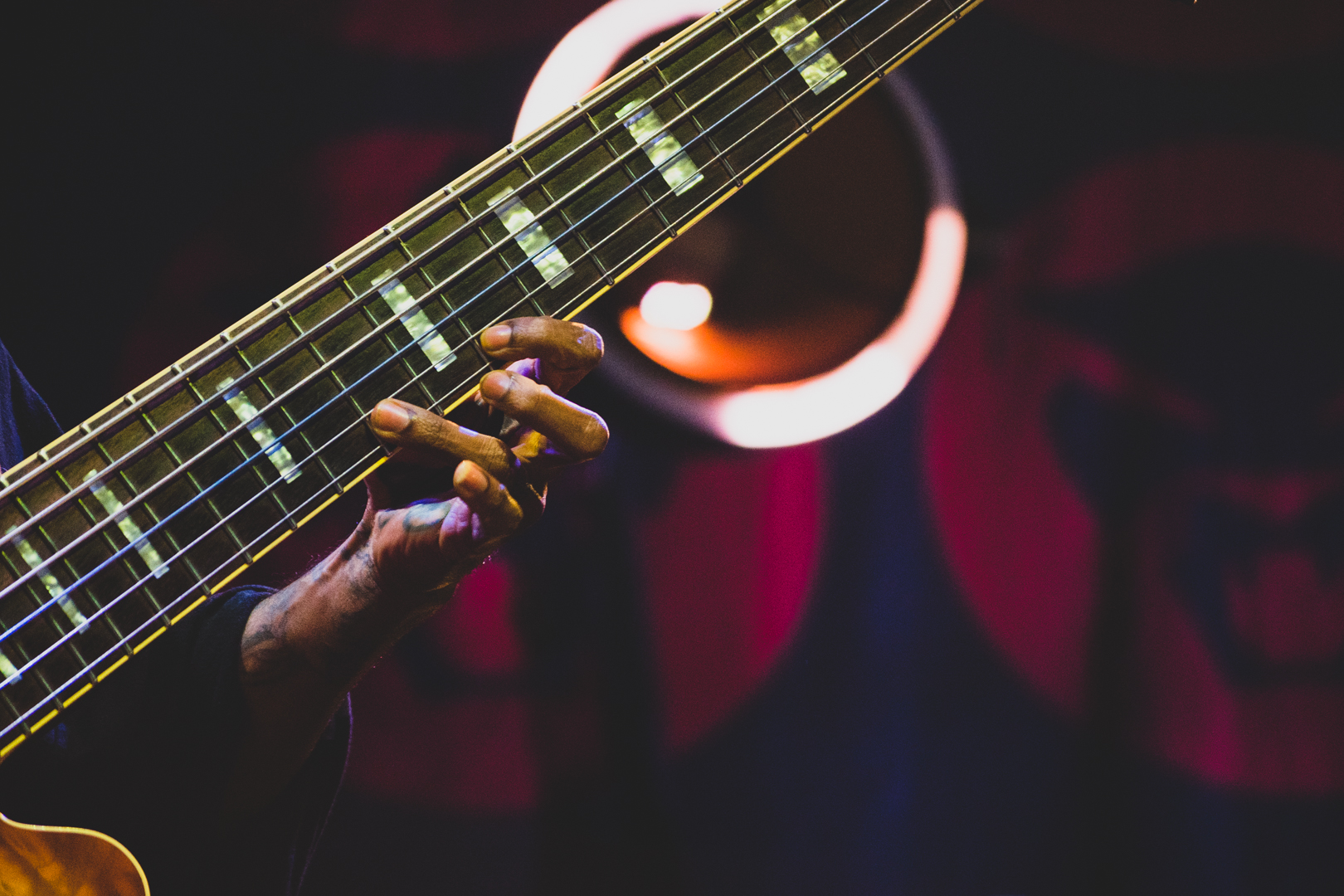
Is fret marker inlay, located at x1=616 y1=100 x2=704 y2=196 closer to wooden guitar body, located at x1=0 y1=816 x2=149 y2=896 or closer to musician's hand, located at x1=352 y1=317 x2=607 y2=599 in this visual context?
musician's hand, located at x1=352 y1=317 x2=607 y2=599

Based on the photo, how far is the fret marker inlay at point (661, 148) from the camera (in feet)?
2.28

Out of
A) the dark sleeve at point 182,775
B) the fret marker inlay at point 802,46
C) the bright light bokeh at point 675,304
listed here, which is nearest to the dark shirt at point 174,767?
the dark sleeve at point 182,775

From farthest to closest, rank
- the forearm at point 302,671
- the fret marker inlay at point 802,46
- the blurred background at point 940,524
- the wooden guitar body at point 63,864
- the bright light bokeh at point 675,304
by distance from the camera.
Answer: the bright light bokeh at point 675,304 → the blurred background at point 940,524 → the forearm at point 302,671 → the fret marker inlay at point 802,46 → the wooden guitar body at point 63,864

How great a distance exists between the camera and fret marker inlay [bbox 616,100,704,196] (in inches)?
27.3

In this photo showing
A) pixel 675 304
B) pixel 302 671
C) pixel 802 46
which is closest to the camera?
pixel 802 46

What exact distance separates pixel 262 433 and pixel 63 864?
36 centimetres

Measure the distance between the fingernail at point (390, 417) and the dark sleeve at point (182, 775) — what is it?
40cm

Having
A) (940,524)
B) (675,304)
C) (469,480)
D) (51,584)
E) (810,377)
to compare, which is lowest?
(940,524)

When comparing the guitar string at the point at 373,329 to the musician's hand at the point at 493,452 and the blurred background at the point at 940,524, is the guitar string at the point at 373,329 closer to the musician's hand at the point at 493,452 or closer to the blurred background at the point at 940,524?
the musician's hand at the point at 493,452

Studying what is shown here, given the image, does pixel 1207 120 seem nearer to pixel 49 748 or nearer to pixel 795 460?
pixel 795 460

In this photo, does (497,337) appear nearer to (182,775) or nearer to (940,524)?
(182,775)

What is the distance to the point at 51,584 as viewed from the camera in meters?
0.61

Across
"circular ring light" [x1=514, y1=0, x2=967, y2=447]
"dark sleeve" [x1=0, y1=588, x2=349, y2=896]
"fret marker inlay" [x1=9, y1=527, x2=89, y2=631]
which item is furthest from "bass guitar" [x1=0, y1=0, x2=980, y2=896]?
"circular ring light" [x1=514, y1=0, x2=967, y2=447]

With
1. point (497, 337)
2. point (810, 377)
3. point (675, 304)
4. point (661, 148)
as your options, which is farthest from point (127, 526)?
point (810, 377)
